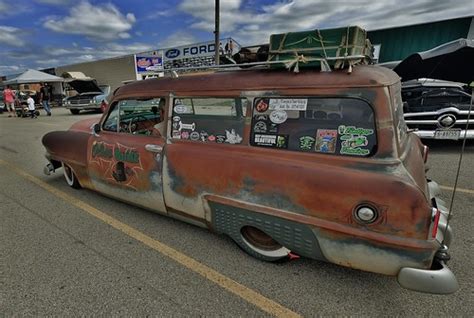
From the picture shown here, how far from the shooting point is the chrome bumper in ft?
5.66

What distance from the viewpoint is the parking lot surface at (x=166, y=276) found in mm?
2047

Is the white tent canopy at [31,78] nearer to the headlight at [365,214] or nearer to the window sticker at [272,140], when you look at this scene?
the window sticker at [272,140]

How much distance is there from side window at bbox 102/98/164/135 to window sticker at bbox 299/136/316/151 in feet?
5.77

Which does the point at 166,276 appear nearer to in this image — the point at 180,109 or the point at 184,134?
the point at 184,134

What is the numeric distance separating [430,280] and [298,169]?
41.9 inches

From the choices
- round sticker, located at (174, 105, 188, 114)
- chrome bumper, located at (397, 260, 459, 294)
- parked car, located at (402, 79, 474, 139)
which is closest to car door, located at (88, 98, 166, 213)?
round sticker, located at (174, 105, 188, 114)

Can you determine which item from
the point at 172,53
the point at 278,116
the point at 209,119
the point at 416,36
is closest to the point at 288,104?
the point at 278,116

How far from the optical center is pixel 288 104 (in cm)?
219

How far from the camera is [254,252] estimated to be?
8.34 feet

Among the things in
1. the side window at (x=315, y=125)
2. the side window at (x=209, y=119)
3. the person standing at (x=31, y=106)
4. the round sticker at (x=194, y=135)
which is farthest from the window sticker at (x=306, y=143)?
the person standing at (x=31, y=106)

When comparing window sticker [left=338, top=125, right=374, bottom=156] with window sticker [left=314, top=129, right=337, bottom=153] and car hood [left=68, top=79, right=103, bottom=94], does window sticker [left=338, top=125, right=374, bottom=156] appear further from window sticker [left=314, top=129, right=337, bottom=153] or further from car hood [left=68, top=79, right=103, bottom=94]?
car hood [left=68, top=79, right=103, bottom=94]

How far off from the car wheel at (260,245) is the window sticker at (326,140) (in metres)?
0.92

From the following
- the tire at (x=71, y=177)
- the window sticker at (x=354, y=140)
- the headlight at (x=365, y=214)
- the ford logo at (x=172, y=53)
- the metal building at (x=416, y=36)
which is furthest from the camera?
the ford logo at (x=172, y=53)

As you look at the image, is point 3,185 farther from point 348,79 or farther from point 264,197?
point 348,79
